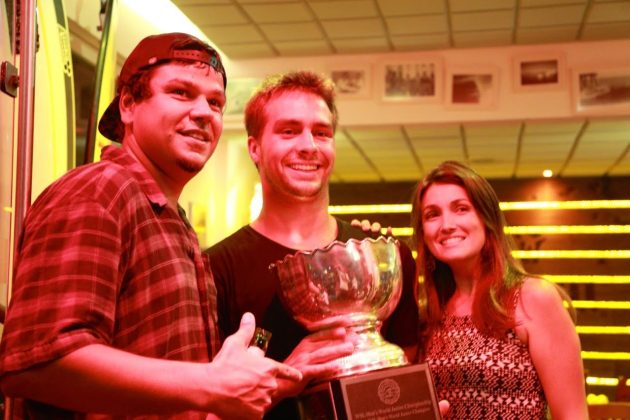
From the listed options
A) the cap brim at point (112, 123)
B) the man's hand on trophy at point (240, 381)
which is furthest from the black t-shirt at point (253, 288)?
the man's hand on trophy at point (240, 381)

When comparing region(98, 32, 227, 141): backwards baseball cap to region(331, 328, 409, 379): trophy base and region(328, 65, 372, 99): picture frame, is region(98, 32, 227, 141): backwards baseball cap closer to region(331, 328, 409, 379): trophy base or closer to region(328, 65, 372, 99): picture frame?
region(331, 328, 409, 379): trophy base

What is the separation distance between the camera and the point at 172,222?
1.05 m

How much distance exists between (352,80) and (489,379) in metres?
3.11

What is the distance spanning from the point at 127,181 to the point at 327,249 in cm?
35

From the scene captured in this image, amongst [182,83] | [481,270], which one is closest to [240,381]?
[182,83]

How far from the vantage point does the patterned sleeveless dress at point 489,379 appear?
156cm

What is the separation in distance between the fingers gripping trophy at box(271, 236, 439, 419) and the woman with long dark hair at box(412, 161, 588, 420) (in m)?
0.44

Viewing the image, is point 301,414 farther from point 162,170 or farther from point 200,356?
point 162,170

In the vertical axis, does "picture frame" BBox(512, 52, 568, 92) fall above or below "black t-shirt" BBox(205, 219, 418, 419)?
above

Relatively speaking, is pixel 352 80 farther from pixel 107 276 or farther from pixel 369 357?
pixel 107 276

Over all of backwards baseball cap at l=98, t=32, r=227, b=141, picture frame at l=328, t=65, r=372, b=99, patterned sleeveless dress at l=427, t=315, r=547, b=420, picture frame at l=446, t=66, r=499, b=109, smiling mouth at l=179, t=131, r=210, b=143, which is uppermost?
picture frame at l=328, t=65, r=372, b=99

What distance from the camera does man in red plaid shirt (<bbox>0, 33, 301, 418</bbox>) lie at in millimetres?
812

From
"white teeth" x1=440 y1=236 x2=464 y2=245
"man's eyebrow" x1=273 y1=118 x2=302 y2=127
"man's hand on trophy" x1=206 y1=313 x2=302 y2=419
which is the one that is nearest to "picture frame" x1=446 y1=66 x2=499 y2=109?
"white teeth" x1=440 y1=236 x2=464 y2=245

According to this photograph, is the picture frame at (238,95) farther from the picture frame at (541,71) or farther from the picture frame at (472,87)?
the picture frame at (541,71)
